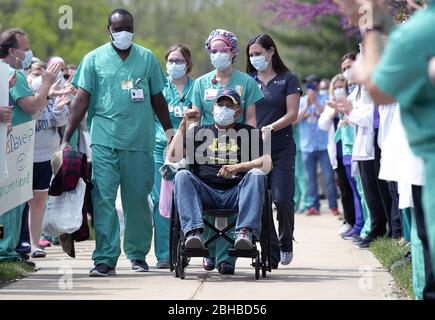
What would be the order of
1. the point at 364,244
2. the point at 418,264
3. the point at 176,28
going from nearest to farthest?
the point at 418,264, the point at 364,244, the point at 176,28

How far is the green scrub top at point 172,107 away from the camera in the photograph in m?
11.2

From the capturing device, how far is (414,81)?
5031 mm

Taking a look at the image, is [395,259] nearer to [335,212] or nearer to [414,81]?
[414,81]

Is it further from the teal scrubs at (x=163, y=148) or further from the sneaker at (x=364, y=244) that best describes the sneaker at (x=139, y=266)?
the sneaker at (x=364, y=244)

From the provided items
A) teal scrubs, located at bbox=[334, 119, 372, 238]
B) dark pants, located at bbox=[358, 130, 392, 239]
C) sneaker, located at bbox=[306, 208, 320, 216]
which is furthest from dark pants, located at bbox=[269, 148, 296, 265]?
sneaker, located at bbox=[306, 208, 320, 216]

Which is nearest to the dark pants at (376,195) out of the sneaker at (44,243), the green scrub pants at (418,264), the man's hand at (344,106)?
the man's hand at (344,106)

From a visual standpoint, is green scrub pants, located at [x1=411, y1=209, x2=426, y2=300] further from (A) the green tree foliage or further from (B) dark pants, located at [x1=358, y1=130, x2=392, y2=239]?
(A) the green tree foliage

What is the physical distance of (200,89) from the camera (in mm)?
10117

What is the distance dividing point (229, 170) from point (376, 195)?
3497mm

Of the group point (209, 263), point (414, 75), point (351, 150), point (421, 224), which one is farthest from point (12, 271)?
point (414, 75)

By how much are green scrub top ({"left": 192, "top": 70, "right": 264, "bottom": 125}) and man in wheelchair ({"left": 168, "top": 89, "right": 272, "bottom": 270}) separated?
0.22 meters

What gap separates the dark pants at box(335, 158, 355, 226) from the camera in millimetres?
14367

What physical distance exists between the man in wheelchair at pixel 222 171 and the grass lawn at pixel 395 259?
3.98 feet
